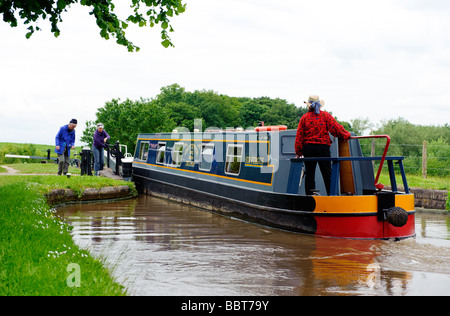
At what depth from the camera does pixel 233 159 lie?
33.9 feet

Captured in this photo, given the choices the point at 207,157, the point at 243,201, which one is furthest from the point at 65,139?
the point at 243,201

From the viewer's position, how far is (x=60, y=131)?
12.8 m

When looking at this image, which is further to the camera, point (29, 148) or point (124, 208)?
point (29, 148)

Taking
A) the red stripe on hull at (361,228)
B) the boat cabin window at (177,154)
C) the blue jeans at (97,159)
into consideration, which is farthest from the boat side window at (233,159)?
the blue jeans at (97,159)

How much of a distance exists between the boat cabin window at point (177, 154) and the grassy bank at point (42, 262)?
5527mm

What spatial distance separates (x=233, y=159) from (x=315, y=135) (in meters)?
3.15

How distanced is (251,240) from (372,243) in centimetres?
178

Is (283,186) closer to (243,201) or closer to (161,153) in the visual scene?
(243,201)

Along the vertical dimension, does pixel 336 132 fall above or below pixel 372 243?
above

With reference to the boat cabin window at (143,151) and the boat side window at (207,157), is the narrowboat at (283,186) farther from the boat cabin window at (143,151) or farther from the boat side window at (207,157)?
the boat cabin window at (143,151)

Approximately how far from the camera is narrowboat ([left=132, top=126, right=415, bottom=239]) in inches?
284

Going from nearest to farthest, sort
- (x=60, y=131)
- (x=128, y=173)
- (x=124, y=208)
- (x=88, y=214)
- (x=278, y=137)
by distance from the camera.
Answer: (x=278, y=137), (x=88, y=214), (x=124, y=208), (x=60, y=131), (x=128, y=173)

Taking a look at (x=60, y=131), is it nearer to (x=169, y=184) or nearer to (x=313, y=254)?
(x=169, y=184)
